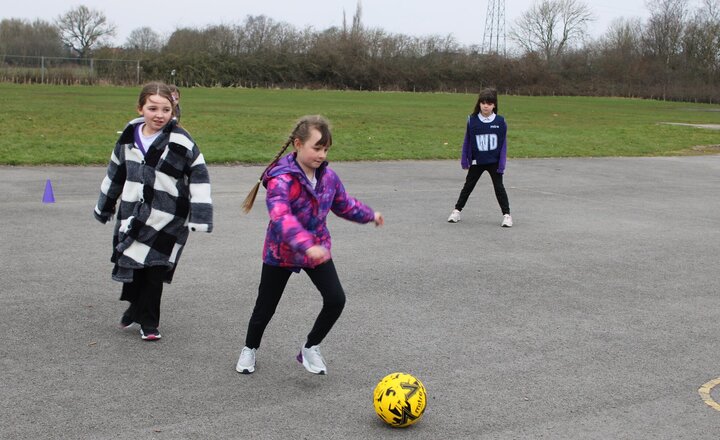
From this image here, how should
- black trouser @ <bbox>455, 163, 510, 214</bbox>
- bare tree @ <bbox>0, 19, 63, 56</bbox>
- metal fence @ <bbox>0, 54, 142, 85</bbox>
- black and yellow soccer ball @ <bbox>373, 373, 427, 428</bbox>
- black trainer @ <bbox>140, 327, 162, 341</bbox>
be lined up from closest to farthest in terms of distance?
black and yellow soccer ball @ <bbox>373, 373, 427, 428</bbox> → black trainer @ <bbox>140, 327, 162, 341</bbox> → black trouser @ <bbox>455, 163, 510, 214</bbox> → metal fence @ <bbox>0, 54, 142, 85</bbox> → bare tree @ <bbox>0, 19, 63, 56</bbox>

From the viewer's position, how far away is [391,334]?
19.4ft

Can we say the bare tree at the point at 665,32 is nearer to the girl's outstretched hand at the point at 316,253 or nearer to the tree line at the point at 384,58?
the tree line at the point at 384,58

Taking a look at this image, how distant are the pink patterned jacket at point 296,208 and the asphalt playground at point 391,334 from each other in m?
0.79

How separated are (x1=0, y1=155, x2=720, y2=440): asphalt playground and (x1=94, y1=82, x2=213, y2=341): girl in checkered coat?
1.58 feet

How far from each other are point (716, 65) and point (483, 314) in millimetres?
81498

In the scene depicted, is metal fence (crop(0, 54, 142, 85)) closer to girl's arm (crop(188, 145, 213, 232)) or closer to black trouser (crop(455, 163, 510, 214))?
black trouser (crop(455, 163, 510, 214))

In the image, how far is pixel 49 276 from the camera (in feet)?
23.4

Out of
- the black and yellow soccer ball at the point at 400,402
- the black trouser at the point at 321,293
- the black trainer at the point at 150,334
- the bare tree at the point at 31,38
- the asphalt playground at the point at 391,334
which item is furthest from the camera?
the bare tree at the point at 31,38

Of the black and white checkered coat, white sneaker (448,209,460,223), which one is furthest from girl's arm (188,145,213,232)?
white sneaker (448,209,460,223)

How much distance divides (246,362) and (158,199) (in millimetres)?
1275

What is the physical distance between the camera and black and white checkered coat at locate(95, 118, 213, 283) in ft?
17.9

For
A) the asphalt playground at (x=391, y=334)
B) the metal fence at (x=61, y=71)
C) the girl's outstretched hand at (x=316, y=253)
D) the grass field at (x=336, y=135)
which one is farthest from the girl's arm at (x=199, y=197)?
the metal fence at (x=61, y=71)

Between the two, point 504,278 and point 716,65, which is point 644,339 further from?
point 716,65

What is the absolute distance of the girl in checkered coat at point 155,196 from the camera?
5.46 m
